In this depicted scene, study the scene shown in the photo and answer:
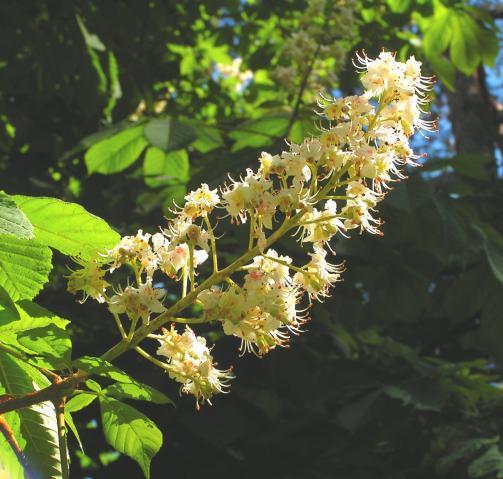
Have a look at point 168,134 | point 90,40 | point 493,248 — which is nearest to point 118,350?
point 168,134

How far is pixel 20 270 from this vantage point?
1.19 meters

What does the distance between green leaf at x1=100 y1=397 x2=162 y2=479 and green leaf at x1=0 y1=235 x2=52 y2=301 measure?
223mm

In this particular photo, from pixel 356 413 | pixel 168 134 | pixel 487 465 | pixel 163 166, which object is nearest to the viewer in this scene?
pixel 487 465

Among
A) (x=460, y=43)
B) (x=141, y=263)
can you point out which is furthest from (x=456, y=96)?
(x=141, y=263)

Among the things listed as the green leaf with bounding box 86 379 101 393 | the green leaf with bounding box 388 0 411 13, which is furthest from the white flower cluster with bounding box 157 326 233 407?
the green leaf with bounding box 388 0 411 13

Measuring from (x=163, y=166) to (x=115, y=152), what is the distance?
0.20 meters

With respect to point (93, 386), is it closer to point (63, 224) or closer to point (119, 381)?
point (119, 381)

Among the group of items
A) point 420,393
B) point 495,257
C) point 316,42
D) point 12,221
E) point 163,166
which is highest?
point 316,42

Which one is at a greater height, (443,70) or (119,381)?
(443,70)

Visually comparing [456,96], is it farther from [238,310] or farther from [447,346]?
[238,310]

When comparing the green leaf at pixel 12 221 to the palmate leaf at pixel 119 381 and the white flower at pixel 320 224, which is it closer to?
the palmate leaf at pixel 119 381

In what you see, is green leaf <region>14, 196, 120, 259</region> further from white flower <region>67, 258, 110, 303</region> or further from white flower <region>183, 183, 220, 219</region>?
white flower <region>183, 183, 220, 219</region>

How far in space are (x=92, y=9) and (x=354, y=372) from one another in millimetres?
2054

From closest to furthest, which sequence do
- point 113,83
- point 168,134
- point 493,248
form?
point 493,248 → point 168,134 → point 113,83
